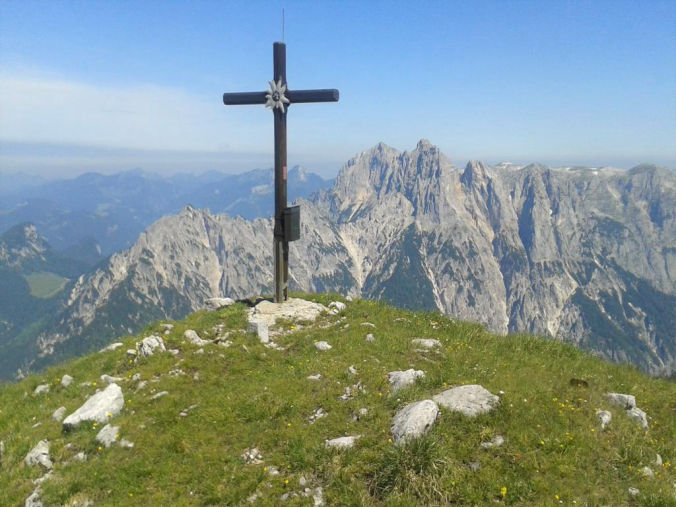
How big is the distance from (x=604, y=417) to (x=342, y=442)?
6925mm

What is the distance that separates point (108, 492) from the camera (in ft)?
30.8

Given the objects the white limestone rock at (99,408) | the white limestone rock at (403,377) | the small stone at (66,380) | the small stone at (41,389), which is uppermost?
the white limestone rock at (403,377)

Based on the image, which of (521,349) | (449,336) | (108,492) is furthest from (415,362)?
(108,492)

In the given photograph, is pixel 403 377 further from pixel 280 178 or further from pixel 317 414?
pixel 280 178

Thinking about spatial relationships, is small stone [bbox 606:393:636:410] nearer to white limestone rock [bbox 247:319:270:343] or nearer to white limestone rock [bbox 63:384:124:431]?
white limestone rock [bbox 247:319:270:343]

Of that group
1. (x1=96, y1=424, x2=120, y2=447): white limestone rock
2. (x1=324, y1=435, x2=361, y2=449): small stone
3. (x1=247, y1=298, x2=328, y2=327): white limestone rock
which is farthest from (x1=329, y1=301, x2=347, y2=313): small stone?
(x1=96, y1=424, x2=120, y2=447): white limestone rock

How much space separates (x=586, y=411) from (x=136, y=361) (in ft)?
51.4

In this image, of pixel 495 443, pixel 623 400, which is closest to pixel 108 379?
pixel 495 443

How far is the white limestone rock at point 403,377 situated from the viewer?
38.9 feet

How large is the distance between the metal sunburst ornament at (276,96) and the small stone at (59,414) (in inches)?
609

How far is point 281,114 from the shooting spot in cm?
1959

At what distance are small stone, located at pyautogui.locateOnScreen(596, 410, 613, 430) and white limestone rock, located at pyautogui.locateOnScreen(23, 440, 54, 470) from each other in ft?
48.5

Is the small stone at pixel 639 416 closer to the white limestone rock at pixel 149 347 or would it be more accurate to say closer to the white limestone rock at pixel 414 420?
the white limestone rock at pixel 414 420

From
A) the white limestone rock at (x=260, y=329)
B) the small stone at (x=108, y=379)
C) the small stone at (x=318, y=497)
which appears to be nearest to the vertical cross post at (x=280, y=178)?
the white limestone rock at (x=260, y=329)
